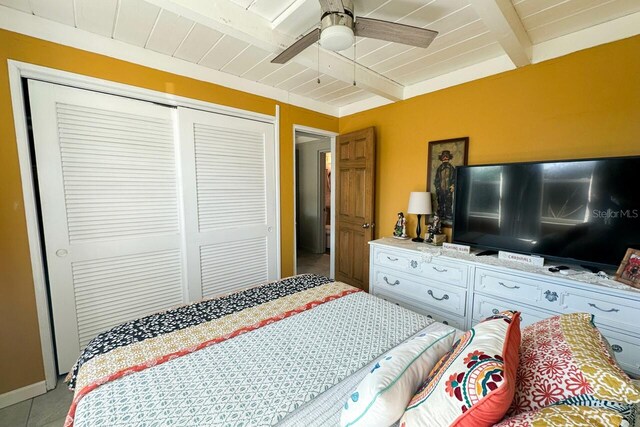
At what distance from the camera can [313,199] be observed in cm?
531

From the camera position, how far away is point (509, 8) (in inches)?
58.9

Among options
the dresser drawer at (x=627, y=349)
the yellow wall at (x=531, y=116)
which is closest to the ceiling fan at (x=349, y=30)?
the yellow wall at (x=531, y=116)

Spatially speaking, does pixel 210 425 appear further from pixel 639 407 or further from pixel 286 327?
pixel 639 407

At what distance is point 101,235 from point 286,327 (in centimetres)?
172

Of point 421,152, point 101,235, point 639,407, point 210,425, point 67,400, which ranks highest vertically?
point 421,152

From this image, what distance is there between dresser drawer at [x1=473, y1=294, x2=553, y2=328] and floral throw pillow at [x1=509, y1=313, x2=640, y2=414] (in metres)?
1.01

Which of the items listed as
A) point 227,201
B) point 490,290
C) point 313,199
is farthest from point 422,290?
point 313,199

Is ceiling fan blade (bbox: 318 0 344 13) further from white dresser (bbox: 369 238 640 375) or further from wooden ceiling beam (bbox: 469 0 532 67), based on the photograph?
white dresser (bbox: 369 238 640 375)

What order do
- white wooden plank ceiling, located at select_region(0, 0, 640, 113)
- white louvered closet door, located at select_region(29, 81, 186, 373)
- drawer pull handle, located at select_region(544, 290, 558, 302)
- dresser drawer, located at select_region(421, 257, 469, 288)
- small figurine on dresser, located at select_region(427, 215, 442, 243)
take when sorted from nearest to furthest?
1. white wooden plank ceiling, located at select_region(0, 0, 640, 113)
2. drawer pull handle, located at select_region(544, 290, 558, 302)
3. white louvered closet door, located at select_region(29, 81, 186, 373)
4. dresser drawer, located at select_region(421, 257, 469, 288)
5. small figurine on dresser, located at select_region(427, 215, 442, 243)

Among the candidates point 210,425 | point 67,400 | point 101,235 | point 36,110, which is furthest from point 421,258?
point 36,110

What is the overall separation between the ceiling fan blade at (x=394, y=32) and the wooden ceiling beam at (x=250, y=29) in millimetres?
689

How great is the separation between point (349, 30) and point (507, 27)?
3.34 feet

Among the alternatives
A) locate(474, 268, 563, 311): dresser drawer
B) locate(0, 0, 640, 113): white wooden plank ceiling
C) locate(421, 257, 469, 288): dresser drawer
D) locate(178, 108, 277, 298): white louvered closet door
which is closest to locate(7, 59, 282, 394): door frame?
locate(0, 0, 640, 113): white wooden plank ceiling

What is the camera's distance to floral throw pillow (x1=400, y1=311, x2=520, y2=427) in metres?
0.62
